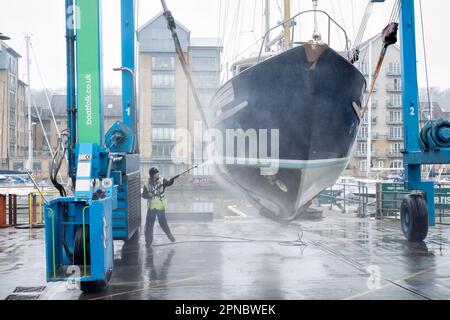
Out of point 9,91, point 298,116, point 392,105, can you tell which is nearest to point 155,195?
point 298,116

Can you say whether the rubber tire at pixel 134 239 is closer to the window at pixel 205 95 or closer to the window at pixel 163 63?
the window at pixel 205 95

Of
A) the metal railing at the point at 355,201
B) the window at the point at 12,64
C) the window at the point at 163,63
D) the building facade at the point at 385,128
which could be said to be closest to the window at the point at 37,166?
the window at the point at 163,63

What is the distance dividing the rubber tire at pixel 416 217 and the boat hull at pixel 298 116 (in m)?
1.56

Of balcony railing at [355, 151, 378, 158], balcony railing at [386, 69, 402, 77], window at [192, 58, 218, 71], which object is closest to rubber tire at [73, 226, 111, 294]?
window at [192, 58, 218, 71]

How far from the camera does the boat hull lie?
8.92 metres

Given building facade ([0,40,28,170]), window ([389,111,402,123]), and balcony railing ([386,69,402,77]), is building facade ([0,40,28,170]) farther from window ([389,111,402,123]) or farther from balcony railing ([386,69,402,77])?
window ([389,111,402,123])

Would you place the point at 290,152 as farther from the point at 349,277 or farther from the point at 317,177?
the point at 349,277

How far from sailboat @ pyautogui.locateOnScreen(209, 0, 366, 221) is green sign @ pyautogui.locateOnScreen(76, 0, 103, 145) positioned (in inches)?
142

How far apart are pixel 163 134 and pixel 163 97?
576 centimetres

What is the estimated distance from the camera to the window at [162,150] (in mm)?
28645

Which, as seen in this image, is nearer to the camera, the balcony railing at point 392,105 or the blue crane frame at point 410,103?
the blue crane frame at point 410,103

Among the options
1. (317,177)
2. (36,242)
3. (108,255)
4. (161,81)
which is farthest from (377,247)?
(161,81)
